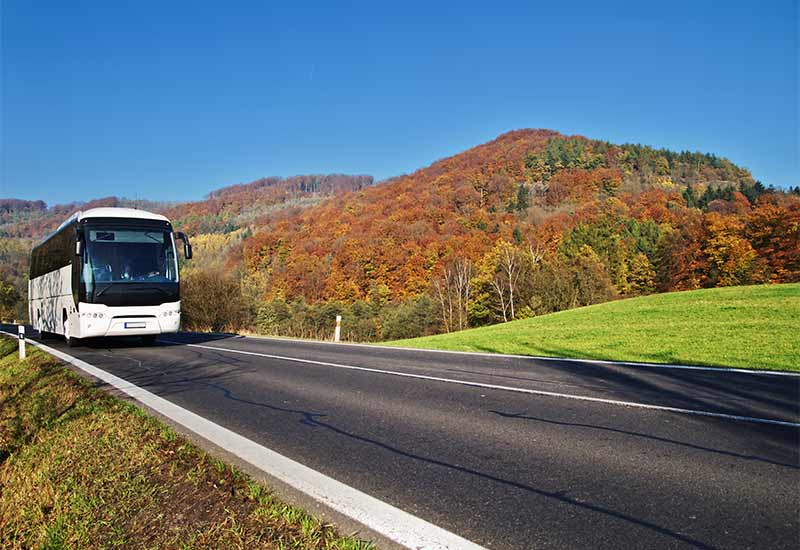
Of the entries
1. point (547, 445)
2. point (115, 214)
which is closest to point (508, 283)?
point (115, 214)

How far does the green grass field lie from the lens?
1159cm

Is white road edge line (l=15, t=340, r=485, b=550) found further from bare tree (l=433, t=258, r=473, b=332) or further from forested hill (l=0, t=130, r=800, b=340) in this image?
bare tree (l=433, t=258, r=473, b=332)

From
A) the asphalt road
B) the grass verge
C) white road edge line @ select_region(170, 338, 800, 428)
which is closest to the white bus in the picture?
the asphalt road

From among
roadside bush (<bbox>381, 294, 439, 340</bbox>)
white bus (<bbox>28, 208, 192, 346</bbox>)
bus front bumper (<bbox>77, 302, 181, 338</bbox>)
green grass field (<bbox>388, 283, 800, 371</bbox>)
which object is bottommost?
roadside bush (<bbox>381, 294, 439, 340</bbox>)

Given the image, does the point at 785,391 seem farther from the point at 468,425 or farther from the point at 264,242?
the point at 264,242

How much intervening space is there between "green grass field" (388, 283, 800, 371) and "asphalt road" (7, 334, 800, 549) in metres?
3.18

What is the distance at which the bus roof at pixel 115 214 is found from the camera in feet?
50.4

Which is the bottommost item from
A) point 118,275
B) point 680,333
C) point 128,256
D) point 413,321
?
point 413,321

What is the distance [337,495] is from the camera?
12.0 feet

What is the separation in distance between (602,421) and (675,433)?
2.35ft

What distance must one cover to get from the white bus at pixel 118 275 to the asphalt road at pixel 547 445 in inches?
235

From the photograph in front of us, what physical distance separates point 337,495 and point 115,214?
14.5 m

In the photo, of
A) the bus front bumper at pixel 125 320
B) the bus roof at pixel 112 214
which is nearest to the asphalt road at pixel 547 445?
the bus front bumper at pixel 125 320

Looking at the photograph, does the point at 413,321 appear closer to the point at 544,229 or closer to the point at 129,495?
the point at 544,229
